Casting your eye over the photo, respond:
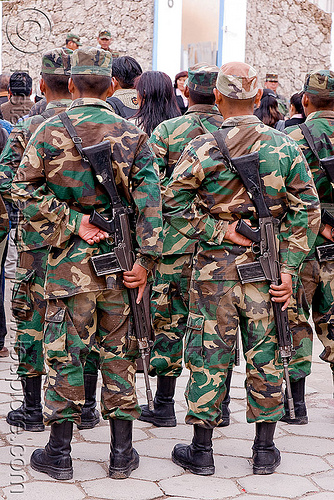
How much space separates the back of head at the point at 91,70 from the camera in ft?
10.5

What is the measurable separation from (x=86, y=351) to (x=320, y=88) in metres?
2.10

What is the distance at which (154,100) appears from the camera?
454 centimetres

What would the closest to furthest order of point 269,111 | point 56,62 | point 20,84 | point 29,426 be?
point 56,62 < point 29,426 < point 20,84 < point 269,111

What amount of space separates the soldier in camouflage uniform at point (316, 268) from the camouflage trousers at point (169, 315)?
66 centimetres

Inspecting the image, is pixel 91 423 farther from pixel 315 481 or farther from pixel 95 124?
pixel 95 124

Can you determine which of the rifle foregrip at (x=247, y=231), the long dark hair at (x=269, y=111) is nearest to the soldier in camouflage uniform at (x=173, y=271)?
the rifle foregrip at (x=247, y=231)

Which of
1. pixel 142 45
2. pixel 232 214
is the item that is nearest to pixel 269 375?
pixel 232 214

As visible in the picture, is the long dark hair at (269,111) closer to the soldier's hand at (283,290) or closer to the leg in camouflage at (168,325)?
the leg in camouflage at (168,325)

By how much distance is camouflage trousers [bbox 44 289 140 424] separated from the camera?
3.19 m

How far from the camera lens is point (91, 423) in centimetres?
394

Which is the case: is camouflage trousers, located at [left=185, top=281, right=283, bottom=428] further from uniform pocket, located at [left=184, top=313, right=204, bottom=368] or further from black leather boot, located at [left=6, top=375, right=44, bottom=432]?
black leather boot, located at [left=6, top=375, right=44, bottom=432]

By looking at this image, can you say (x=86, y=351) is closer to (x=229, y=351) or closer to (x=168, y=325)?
(x=229, y=351)

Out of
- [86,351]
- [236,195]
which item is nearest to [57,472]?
[86,351]

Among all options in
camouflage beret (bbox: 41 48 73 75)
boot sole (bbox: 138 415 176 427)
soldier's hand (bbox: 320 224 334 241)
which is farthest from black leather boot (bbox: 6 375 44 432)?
soldier's hand (bbox: 320 224 334 241)
